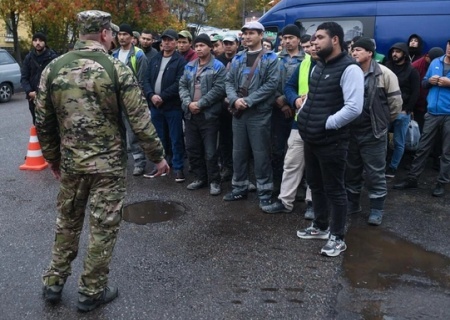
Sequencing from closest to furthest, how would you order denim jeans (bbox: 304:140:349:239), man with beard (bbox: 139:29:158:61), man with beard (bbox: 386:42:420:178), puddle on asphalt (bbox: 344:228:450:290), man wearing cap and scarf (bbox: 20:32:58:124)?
puddle on asphalt (bbox: 344:228:450:290)
denim jeans (bbox: 304:140:349:239)
man with beard (bbox: 386:42:420:178)
man wearing cap and scarf (bbox: 20:32:58:124)
man with beard (bbox: 139:29:158:61)

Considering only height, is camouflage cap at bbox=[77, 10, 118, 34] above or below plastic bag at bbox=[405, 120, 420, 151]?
above

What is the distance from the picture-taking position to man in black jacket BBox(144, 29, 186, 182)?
6137 millimetres

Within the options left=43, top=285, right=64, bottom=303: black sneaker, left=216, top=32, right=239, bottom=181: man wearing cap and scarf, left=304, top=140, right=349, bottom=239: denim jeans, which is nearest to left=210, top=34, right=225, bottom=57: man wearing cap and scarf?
left=216, top=32, right=239, bottom=181: man wearing cap and scarf

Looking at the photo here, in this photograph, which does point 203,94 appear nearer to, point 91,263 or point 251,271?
point 251,271

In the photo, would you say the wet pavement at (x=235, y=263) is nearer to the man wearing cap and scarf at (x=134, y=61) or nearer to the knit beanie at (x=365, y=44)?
the man wearing cap and scarf at (x=134, y=61)

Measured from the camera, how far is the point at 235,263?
402 cm

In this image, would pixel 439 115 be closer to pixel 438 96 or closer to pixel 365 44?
pixel 438 96

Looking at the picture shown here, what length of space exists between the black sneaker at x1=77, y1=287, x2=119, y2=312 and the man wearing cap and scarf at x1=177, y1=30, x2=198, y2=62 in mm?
3798

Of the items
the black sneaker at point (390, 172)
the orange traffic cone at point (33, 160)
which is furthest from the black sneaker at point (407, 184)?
the orange traffic cone at point (33, 160)

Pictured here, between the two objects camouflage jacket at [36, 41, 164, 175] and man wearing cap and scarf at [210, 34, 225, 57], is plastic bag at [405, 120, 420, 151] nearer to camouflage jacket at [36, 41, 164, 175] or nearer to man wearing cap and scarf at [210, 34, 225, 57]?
man wearing cap and scarf at [210, 34, 225, 57]

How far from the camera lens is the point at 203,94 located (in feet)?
18.6

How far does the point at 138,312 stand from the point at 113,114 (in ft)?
4.53

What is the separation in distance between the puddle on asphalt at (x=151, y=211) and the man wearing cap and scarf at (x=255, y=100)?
0.92 m

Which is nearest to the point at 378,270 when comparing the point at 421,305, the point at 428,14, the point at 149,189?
the point at 421,305
